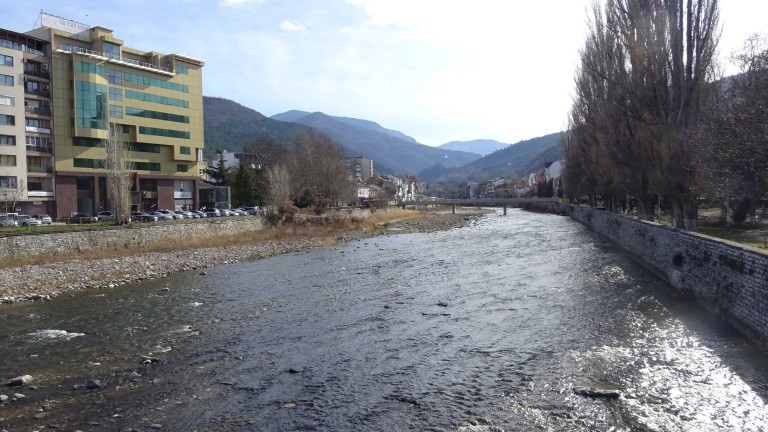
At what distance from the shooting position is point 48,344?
13.9 m

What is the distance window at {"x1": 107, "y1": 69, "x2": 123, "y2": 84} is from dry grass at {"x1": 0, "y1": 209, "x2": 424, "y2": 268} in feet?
86.7

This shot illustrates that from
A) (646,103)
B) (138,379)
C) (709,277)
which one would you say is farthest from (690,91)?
(138,379)

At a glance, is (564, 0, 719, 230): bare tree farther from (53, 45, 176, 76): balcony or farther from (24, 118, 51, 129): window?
(24, 118, 51, 129): window

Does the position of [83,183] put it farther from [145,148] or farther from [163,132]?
[163,132]

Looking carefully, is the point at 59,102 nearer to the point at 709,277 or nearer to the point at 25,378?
the point at 25,378

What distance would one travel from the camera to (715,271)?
15820 mm

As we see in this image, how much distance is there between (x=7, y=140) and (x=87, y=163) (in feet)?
24.4

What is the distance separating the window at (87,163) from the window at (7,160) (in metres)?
5.48

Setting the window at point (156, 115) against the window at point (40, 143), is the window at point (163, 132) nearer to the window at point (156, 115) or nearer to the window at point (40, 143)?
the window at point (156, 115)

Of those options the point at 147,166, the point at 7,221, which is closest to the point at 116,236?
the point at 7,221

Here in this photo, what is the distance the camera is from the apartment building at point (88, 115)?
53.5m

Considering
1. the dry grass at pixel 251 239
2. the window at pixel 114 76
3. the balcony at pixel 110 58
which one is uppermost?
the balcony at pixel 110 58

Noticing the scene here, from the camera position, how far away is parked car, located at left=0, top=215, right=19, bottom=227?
131ft

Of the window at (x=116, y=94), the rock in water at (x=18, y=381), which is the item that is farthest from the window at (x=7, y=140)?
the rock in water at (x=18, y=381)
